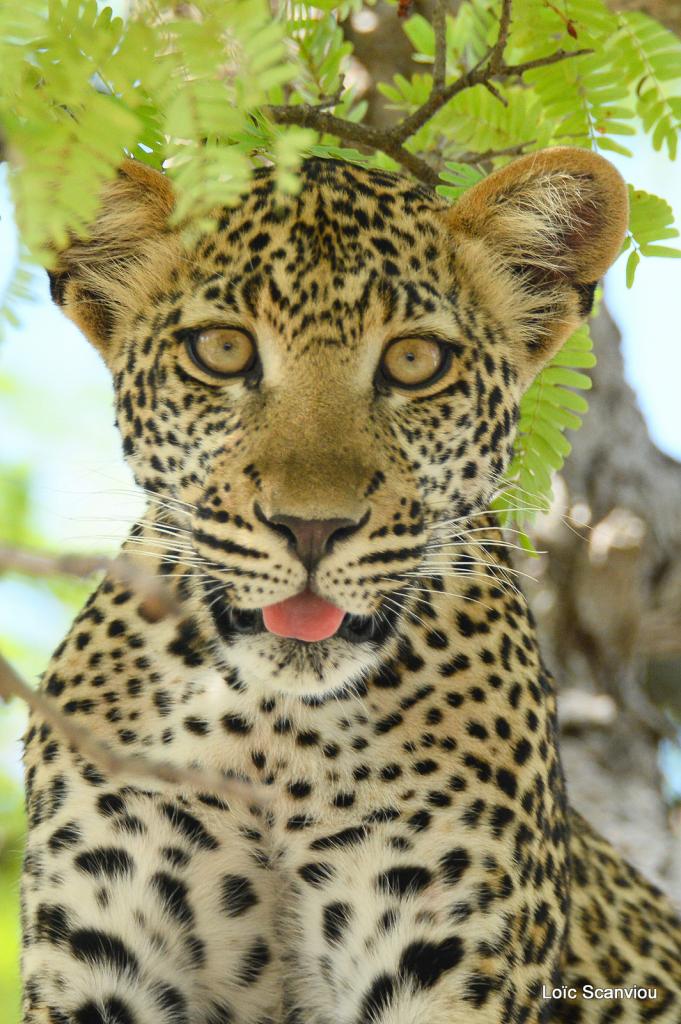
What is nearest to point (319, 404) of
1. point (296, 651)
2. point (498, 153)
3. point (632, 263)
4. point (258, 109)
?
point (296, 651)

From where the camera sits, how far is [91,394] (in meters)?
12.4

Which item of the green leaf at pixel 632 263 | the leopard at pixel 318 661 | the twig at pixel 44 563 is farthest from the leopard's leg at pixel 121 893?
the twig at pixel 44 563

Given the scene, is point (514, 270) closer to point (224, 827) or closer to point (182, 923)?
point (224, 827)

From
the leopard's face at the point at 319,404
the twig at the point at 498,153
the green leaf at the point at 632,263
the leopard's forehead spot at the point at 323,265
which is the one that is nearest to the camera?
the leopard's face at the point at 319,404

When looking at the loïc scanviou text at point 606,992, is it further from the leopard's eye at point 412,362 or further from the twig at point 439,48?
the twig at point 439,48

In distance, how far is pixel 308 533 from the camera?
3.66m

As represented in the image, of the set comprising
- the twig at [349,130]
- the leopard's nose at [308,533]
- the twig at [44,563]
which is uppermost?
the twig at [349,130]

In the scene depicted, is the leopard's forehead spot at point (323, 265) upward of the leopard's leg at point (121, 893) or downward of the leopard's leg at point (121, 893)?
upward

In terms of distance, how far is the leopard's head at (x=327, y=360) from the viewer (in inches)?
150

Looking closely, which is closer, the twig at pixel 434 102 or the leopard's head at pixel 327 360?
the leopard's head at pixel 327 360

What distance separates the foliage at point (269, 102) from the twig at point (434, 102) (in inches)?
2.2

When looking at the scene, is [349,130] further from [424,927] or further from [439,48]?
[424,927]

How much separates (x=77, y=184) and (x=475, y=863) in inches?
106

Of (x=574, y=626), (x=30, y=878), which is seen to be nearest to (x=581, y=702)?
(x=574, y=626)
